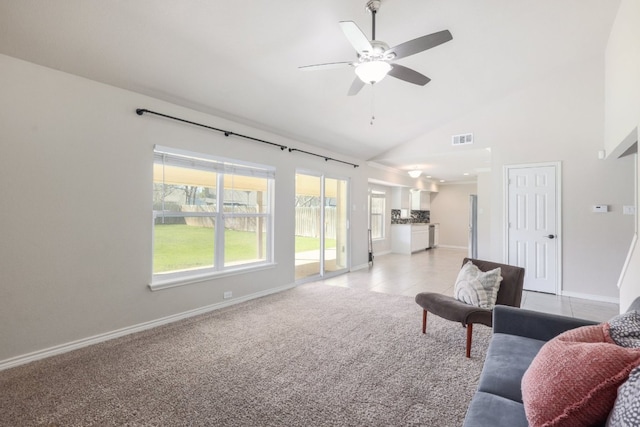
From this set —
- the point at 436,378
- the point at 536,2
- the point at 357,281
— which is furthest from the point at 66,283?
the point at 536,2

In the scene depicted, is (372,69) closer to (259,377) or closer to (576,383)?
(576,383)

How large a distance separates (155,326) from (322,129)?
3.68m

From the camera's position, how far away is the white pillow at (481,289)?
2.93 m

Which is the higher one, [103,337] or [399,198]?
[399,198]

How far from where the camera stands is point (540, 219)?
510cm

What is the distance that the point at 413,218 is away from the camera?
10828 millimetres

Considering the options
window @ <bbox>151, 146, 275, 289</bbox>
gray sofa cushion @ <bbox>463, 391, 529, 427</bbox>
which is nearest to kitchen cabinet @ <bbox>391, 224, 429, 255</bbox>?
window @ <bbox>151, 146, 275, 289</bbox>

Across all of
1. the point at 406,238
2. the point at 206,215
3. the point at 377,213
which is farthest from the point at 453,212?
the point at 206,215

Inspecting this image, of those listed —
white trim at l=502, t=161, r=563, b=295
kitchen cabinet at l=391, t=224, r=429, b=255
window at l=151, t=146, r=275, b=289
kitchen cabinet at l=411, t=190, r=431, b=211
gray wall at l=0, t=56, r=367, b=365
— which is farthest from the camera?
kitchen cabinet at l=411, t=190, r=431, b=211

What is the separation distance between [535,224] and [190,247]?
17.7ft

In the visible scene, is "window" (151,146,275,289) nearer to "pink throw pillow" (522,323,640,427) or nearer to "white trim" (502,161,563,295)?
"pink throw pillow" (522,323,640,427)

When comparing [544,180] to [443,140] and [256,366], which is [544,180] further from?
[256,366]

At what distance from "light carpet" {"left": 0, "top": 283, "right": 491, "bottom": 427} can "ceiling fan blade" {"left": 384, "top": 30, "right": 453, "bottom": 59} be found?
8.28ft

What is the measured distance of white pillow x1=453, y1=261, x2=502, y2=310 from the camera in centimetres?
293
